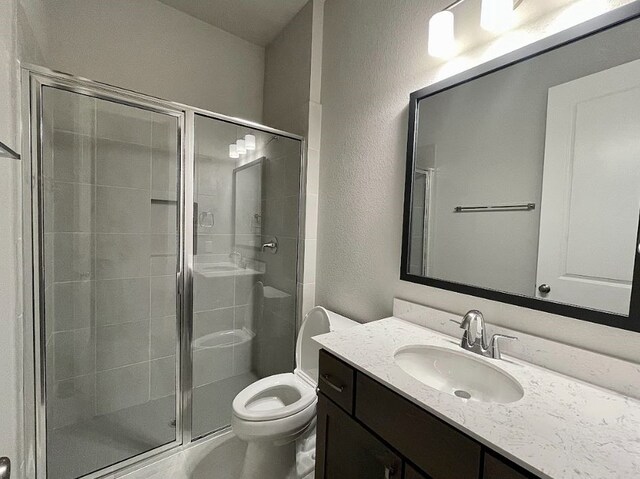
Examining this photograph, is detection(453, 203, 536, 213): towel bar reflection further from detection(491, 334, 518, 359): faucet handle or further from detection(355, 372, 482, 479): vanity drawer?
detection(355, 372, 482, 479): vanity drawer

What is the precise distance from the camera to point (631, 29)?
2.61 feet

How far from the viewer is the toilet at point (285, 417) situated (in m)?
1.28

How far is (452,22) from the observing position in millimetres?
1140

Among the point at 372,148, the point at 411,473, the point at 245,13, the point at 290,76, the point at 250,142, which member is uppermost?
the point at 245,13

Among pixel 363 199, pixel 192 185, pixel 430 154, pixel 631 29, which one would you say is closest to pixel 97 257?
pixel 192 185

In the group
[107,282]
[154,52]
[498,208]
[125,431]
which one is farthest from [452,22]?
[125,431]

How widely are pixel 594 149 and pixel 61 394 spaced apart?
2.46 meters

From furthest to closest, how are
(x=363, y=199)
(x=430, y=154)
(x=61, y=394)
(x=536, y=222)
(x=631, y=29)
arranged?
(x=363, y=199) → (x=61, y=394) → (x=430, y=154) → (x=536, y=222) → (x=631, y=29)

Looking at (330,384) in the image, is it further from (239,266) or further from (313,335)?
(239,266)

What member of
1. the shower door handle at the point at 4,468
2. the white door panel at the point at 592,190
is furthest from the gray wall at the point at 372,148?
the shower door handle at the point at 4,468

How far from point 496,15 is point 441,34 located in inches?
7.8

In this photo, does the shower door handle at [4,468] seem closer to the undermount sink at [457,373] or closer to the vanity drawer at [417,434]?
the vanity drawer at [417,434]

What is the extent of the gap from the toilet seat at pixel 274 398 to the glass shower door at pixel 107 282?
0.55 m

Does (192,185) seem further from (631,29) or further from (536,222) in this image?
(631,29)
